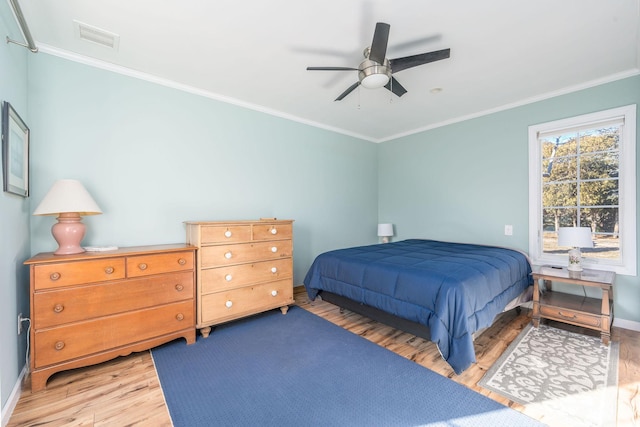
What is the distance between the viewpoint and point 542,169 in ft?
10.8

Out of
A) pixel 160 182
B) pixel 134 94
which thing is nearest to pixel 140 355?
pixel 160 182

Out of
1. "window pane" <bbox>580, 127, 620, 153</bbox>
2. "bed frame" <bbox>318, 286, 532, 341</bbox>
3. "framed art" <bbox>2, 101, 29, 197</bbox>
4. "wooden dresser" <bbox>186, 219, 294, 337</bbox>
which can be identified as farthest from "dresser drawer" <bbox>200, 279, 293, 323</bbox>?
"window pane" <bbox>580, 127, 620, 153</bbox>

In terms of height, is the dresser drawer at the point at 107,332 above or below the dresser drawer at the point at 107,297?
below

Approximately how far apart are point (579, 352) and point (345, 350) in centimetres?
190

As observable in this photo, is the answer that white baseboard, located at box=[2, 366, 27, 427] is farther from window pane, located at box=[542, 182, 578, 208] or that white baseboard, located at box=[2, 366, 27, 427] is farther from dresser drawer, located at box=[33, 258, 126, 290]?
window pane, located at box=[542, 182, 578, 208]

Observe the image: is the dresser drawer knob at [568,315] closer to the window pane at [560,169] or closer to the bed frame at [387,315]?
the bed frame at [387,315]

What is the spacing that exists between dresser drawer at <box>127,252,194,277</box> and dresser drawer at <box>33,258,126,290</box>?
0.06m

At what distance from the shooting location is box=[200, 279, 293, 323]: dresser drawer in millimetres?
2578

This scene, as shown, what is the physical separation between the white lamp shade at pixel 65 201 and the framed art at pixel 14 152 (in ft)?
0.46

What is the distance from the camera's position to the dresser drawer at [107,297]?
72.0 inches

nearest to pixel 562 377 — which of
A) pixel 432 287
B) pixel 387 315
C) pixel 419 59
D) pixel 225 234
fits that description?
pixel 432 287

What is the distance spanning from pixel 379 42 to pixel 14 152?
249cm

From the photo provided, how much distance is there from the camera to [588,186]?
3021 millimetres

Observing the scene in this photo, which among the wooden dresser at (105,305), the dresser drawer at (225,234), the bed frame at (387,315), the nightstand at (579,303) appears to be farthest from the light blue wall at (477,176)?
the wooden dresser at (105,305)
